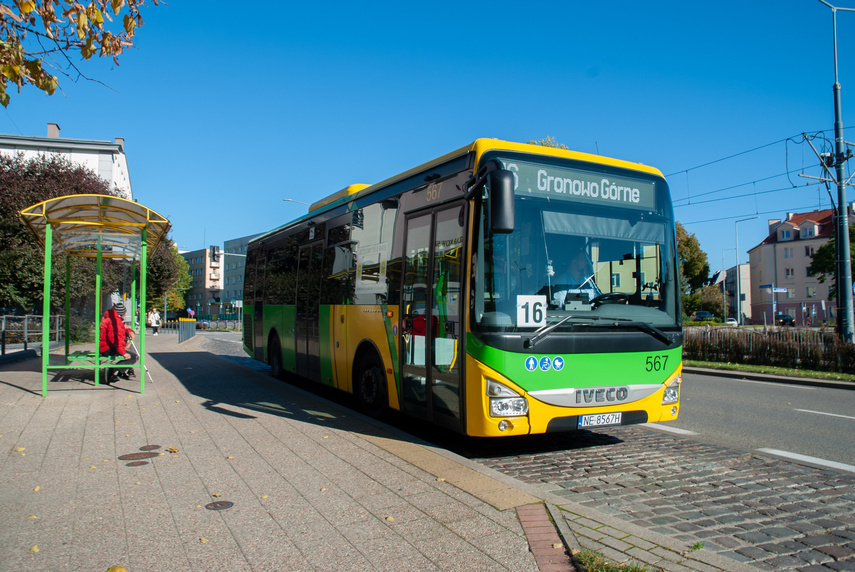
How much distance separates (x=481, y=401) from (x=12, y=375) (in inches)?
463

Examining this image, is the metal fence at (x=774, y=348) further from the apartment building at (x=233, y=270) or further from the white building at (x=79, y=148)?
the apartment building at (x=233, y=270)

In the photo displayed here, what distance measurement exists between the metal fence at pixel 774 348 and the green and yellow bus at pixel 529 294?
12808 millimetres

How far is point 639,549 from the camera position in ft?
12.7

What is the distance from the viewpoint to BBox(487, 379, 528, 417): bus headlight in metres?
5.94

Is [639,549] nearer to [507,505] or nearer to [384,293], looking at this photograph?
[507,505]

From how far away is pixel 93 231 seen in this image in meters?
11.8

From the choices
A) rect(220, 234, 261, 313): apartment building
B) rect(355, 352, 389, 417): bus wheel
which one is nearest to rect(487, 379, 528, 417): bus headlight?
rect(355, 352, 389, 417): bus wheel

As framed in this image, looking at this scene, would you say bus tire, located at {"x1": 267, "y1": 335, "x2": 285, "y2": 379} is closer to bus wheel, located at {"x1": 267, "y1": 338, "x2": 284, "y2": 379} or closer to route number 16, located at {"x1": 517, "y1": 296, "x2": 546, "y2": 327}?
bus wheel, located at {"x1": 267, "y1": 338, "x2": 284, "y2": 379}

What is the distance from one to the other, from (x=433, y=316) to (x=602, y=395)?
191 centimetres

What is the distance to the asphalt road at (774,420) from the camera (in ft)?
23.8

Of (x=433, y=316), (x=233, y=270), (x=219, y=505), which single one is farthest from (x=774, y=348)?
(x=233, y=270)

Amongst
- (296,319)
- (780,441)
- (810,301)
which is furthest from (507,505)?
(810,301)

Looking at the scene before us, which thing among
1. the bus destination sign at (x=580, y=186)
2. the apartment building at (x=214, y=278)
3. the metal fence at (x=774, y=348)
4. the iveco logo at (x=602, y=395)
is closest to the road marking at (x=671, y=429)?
the iveco logo at (x=602, y=395)

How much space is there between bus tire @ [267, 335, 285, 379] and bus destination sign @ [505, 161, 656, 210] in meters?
7.97
